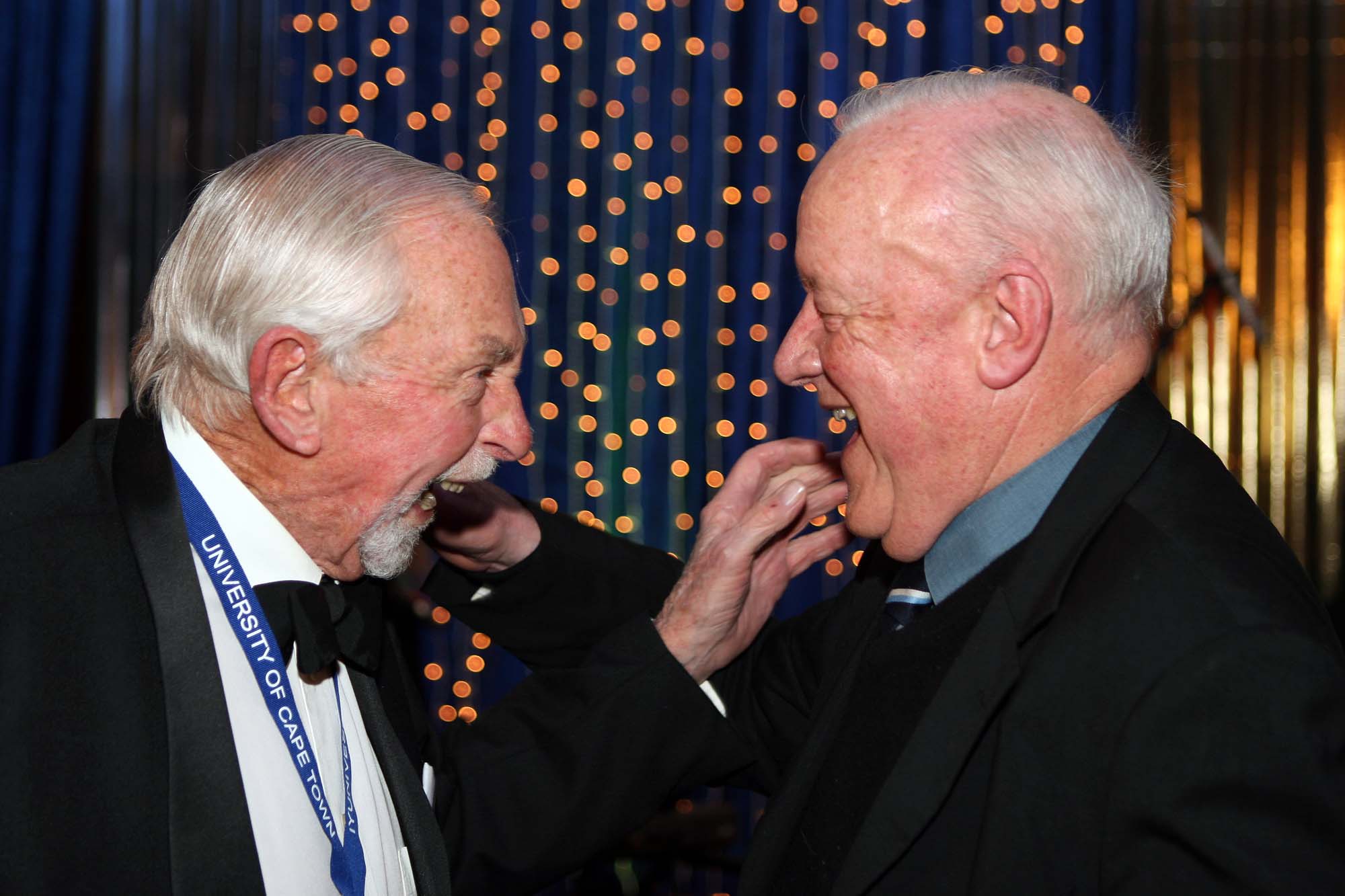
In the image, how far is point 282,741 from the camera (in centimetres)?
144

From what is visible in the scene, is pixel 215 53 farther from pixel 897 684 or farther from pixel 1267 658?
pixel 1267 658

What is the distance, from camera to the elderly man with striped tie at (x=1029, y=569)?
3.54 ft

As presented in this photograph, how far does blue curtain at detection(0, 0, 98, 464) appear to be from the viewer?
13.3 feet

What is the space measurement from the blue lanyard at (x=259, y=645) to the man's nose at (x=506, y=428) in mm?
391

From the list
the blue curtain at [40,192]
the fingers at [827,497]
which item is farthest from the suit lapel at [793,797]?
the blue curtain at [40,192]

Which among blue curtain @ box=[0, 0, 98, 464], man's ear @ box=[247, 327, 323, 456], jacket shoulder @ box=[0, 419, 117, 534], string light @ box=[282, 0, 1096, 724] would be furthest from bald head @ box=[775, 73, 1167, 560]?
blue curtain @ box=[0, 0, 98, 464]

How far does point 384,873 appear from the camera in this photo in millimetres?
1589

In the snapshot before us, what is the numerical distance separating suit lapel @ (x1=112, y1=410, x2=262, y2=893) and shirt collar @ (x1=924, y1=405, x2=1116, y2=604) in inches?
34.1

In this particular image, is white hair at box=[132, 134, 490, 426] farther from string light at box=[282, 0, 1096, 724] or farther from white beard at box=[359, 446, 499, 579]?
string light at box=[282, 0, 1096, 724]

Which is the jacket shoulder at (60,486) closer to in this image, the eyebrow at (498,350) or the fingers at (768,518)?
the eyebrow at (498,350)

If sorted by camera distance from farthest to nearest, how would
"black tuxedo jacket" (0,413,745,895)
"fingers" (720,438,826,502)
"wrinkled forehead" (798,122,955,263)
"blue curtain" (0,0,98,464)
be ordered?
"blue curtain" (0,0,98,464), "fingers" (720,438,826,502), "wrinkled forehead" (798,122,955,263), "black tuxedo jacket" (0,413,745,895)

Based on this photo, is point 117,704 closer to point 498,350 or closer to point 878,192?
point 498,350

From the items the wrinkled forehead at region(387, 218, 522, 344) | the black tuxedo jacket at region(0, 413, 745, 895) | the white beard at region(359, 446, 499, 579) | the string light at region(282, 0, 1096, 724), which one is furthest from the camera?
the string light at region(282, 0, 1096, 724)

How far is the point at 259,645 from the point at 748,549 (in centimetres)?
80
